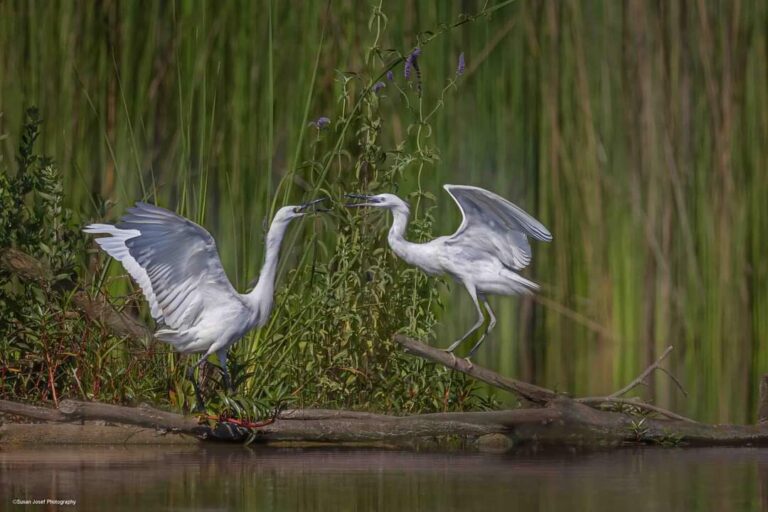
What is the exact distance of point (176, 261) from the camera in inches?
190

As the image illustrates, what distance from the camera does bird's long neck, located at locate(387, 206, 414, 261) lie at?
5.38 meters

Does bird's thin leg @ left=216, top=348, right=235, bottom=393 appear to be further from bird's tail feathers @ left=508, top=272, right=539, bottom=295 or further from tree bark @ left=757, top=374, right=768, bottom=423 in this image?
tree bark @ left=757, top=374, right=768, bottom=423

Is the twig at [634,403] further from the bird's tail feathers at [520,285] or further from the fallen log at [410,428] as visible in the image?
the bird's tail feathers at [520,285]

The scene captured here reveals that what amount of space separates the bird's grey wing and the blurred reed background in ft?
3.74

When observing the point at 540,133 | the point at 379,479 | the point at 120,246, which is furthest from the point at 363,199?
the point at 379,479

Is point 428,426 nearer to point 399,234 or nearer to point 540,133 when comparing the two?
point 399,234

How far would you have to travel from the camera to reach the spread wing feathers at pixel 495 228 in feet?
17.3

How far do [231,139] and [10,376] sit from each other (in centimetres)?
144

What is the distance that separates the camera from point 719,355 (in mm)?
6770

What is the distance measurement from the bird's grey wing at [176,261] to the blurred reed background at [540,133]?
3.74 ft

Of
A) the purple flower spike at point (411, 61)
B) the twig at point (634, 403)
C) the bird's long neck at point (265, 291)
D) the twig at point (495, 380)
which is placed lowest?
the twig at point (634, 403)

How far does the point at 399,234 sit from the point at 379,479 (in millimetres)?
1352

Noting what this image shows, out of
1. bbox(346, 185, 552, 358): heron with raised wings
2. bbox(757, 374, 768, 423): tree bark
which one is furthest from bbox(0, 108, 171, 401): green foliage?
bbox(757, 374, 768, 423): tree bark

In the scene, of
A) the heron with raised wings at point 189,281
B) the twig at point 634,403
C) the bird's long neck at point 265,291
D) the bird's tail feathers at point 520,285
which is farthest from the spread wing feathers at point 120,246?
the twig at point 634,403
